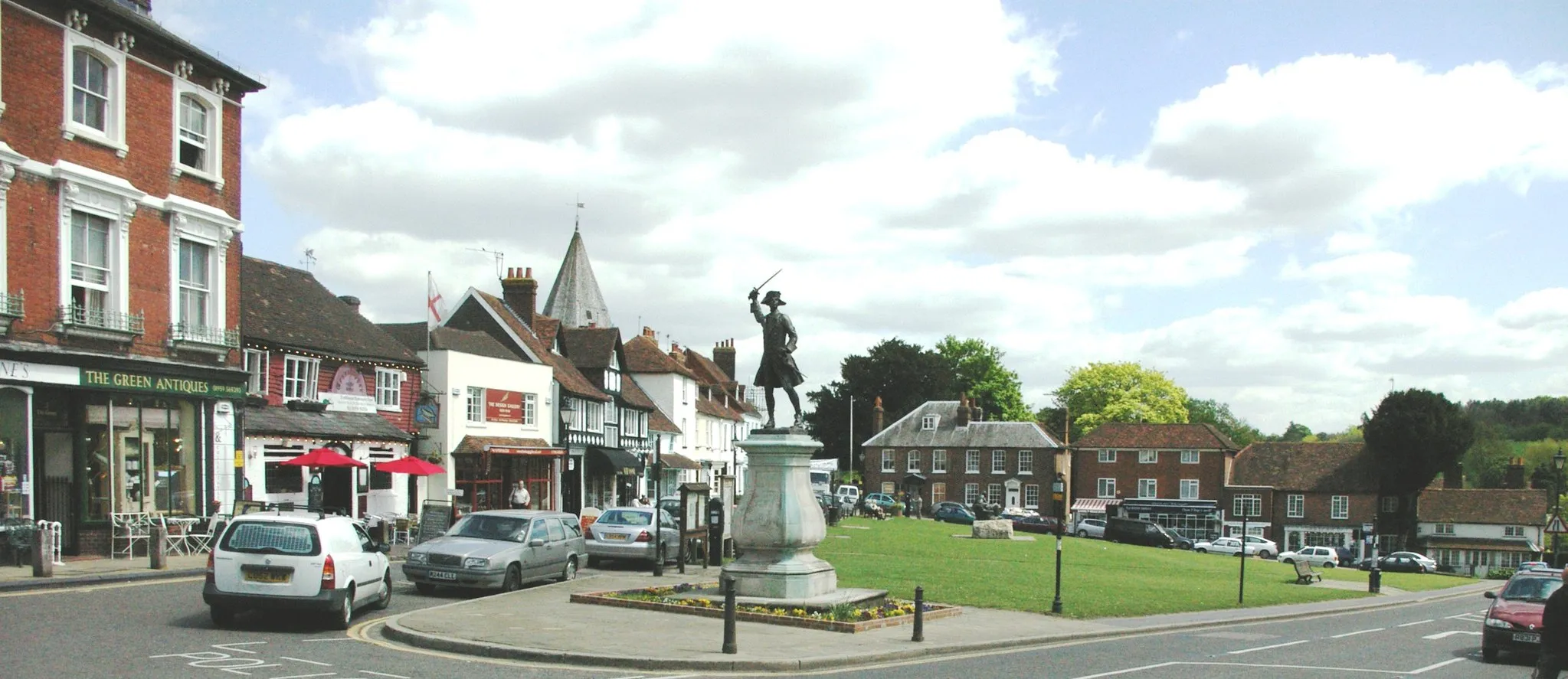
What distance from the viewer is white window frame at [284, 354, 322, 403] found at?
34.9 m

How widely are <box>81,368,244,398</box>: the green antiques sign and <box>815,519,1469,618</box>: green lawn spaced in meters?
14.4

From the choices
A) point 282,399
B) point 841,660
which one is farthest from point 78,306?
point 841,660

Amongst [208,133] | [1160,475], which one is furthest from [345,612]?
[1160,475]

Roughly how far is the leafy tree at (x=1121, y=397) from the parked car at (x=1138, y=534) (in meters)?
46.2

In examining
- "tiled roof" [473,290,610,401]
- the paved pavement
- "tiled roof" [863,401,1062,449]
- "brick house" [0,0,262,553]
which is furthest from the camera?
"tiled roof" [863,401,1062,449]

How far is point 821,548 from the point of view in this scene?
36219 mm

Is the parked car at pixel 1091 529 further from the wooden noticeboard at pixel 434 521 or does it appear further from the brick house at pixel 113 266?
the brick house at pixel 113 266

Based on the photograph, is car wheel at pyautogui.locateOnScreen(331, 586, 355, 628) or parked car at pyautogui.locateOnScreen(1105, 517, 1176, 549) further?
parked car at pyautogui.locateOnScreen(1105, 517, 1176, 549)

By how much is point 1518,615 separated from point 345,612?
54.0 feet

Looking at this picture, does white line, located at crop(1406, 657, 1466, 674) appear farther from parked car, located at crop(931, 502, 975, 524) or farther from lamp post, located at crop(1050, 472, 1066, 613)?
parked car, located at crop(931, 502, 975, 524)

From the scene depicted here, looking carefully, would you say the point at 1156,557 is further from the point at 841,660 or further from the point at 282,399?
the point at 841,660

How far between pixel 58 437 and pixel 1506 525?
80.2 metres

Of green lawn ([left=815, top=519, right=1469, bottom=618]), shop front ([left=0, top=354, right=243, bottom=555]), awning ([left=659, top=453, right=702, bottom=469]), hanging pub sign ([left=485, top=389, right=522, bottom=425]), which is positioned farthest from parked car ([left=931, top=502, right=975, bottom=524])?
shop front ([left=0, top=354, right=243, bottom=555])

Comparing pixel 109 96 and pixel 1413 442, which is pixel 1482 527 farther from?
pixel 109 96
